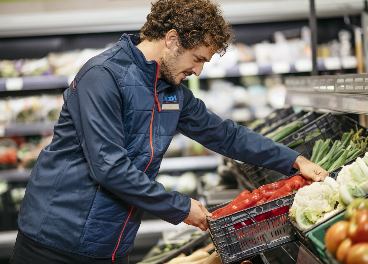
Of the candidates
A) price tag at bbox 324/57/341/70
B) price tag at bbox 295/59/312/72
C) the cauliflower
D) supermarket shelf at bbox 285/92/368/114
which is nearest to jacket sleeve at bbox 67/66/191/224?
the cauliflower

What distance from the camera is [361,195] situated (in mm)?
1316

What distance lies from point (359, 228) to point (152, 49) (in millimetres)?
1214

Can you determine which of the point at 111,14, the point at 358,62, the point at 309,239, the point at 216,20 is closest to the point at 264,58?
the point at 358,62

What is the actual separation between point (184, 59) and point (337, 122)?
1.19 meters

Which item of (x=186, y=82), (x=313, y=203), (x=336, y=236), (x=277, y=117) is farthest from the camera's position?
(x=186, y=82)

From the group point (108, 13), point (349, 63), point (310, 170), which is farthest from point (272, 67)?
point (310, 170)

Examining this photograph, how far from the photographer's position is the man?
1600 mm

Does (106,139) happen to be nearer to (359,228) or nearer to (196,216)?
(196,216)

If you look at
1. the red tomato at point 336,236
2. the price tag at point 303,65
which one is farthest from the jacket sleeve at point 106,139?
the price tag at point 303,65

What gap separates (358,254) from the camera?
86 centimetres

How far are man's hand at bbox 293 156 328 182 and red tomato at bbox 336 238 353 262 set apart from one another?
90 cm

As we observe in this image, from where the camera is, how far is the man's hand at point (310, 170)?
6.02ft

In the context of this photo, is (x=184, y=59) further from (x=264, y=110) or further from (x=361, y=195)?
(x=264, y=110)

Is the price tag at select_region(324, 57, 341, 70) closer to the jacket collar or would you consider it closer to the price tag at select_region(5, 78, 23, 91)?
the jacket collar
